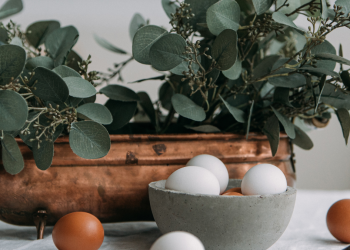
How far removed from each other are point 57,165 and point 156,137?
0.42 feet

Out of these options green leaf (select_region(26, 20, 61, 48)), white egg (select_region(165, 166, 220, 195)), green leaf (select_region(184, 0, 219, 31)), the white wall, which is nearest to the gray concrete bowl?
white egg (select_region(165, 166, 220, 195))

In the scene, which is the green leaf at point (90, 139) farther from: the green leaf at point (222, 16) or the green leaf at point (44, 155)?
the green leaf at point (222, 16)

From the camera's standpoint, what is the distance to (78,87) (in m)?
0.32

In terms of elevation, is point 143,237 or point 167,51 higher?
point 167,51

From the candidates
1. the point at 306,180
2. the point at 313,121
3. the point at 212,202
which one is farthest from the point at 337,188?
the point at 212,202

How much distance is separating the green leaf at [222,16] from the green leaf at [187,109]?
3.6 inches

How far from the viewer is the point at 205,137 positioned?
40 cm

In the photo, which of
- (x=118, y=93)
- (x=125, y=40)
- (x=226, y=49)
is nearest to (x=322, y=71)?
(x=226, y=49)

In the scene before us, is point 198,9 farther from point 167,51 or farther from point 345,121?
point 345,121

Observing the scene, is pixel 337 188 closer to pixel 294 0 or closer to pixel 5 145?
pixel 294 0

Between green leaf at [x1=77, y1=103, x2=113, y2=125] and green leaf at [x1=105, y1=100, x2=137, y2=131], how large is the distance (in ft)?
0.19

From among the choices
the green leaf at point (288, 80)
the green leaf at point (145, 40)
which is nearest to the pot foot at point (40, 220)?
the green leaf at point (145, 40)

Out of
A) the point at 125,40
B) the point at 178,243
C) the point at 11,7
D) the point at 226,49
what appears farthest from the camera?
the point at 125,40

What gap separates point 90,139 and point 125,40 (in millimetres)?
983
